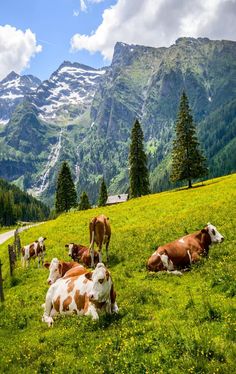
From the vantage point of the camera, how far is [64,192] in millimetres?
102875

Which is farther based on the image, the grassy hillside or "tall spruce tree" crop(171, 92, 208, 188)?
"tall spruce tree" crop(171, 92, 208, 188)

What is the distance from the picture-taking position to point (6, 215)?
536 feet

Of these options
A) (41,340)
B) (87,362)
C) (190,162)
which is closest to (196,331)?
(87,362)

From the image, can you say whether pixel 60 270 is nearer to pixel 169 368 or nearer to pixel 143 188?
pixel 169 368

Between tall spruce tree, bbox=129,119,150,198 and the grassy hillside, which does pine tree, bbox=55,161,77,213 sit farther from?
the grassy hillside

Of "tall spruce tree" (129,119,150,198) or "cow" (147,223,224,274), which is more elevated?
"tall spruce tree" (129,119,150,198)

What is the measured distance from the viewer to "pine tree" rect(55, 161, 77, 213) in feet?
336

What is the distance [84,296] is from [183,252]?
22.5 ft

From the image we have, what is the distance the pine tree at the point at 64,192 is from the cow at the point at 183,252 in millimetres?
83223

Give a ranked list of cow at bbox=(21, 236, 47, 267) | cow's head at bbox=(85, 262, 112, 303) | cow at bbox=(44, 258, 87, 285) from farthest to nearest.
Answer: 1. cow at bbox=(21, 236, 47, 267)
2. cow at bbox=(44, 258, 87, 285)
3. cow's head at bbox=(85, 262, 112, 303)

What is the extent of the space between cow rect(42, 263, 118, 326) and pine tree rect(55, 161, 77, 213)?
86603mm

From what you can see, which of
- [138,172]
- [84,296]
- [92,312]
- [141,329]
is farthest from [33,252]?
[138,172]

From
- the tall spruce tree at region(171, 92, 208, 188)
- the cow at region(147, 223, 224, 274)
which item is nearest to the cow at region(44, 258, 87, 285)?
the cow at region(147, 223, 224, 274)

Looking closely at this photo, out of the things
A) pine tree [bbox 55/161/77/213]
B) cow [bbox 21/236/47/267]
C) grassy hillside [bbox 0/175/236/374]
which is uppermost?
pine tree [bbox 55/161/77/213]
